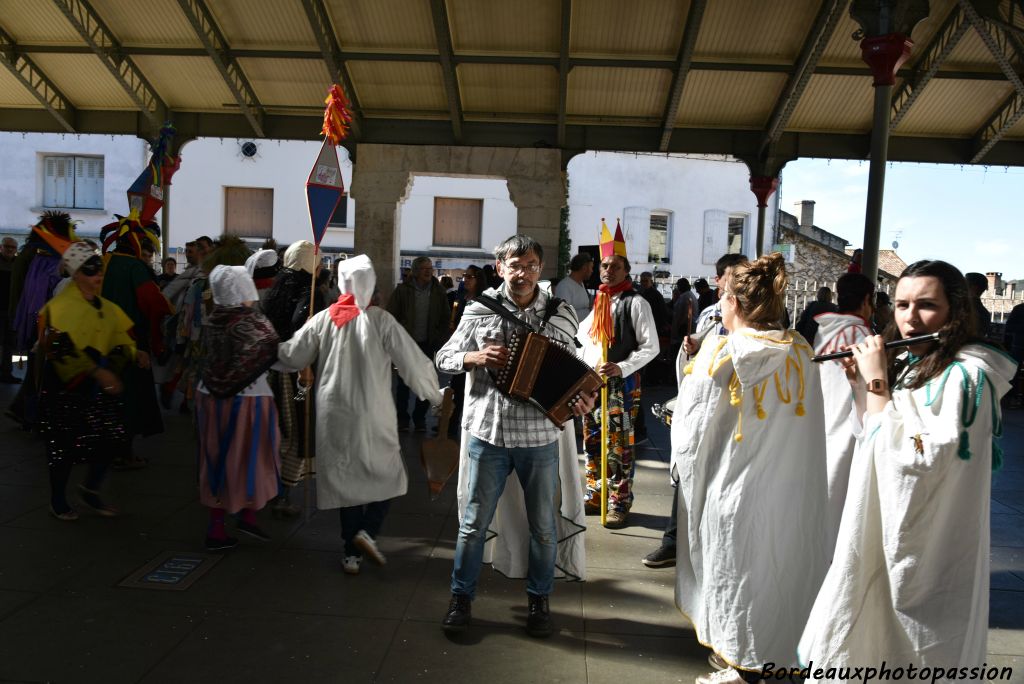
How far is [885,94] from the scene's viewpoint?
354 inches

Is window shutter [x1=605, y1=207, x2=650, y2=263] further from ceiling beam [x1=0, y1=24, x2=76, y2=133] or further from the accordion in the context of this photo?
the accordion

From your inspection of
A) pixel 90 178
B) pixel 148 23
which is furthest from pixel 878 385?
pixel 90 178

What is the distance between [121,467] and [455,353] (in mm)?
4156

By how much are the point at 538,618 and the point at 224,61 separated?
33.3 ft

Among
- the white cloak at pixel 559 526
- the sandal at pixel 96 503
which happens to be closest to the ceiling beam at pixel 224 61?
the sandal at pixel 96 503

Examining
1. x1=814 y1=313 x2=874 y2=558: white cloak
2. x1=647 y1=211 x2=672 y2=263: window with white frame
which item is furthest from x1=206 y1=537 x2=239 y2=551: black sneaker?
x1=647 y1=211 x2=672 y2=263: window with white frame

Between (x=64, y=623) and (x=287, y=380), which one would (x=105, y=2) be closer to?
(x=287, y=380)

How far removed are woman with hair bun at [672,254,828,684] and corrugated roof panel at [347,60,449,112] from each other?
943 centimetres

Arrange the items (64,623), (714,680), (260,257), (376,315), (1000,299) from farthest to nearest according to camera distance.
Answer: (1000,299)
(260,257)
(376,315)
(64,623)
(714,680)

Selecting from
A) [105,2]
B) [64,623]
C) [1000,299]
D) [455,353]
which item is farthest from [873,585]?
[1000,299]

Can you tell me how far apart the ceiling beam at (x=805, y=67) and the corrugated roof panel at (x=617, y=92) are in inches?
65.0

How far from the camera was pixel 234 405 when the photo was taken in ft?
15.3

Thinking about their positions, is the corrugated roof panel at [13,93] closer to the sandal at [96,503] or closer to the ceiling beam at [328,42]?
the ceiling beam at [328,42]

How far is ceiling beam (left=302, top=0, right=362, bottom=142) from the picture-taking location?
1012cm
